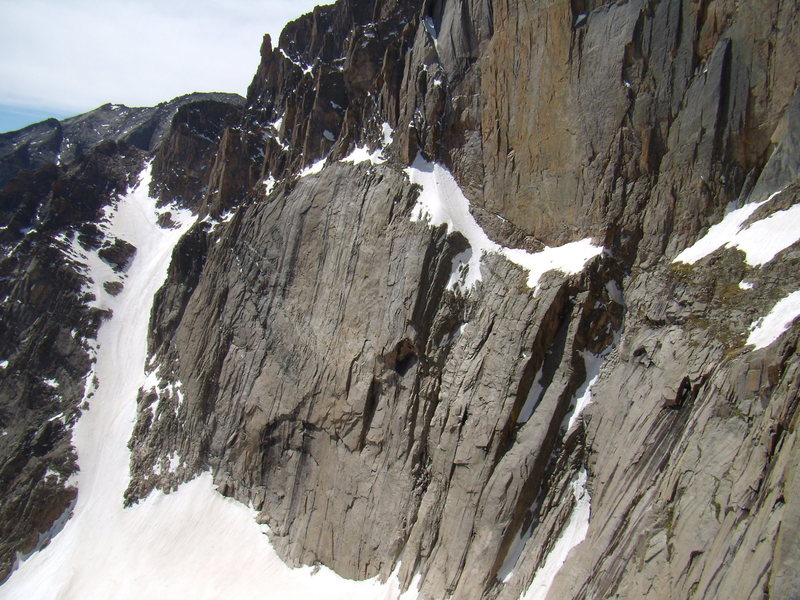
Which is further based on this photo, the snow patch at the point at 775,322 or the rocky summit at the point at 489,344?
the rocky summit at the point at 489,344

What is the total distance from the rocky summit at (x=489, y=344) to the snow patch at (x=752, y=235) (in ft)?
0.33

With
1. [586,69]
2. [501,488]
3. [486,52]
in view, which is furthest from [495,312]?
[486,52]

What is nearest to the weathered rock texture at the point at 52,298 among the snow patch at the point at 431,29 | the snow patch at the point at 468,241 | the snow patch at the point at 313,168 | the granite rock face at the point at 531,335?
the granite rock face at the point at 531,335

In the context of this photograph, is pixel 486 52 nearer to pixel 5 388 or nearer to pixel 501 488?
pixel 501 488

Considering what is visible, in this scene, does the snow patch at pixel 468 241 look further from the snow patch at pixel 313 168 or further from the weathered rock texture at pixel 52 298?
the weathered rock texture at pixel 52 298

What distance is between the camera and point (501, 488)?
23.2 m

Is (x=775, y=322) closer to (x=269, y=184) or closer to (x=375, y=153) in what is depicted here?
(x=375, y=153)

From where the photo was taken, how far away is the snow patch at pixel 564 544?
68.2 feet

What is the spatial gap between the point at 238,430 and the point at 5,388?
2820 cm

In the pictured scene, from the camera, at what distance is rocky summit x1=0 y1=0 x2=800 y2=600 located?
18141mm

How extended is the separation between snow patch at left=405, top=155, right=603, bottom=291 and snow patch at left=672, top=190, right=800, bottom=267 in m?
4.14

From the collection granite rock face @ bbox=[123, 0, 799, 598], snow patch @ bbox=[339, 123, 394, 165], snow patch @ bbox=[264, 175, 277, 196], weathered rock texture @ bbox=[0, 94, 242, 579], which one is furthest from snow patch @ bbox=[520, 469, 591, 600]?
weathered rock texture @ bbox=[0, 94, 242, 579]

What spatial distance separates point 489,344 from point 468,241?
6.52m

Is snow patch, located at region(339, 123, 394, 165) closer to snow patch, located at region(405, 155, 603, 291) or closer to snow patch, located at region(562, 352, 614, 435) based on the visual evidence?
snow patch, located at region(405, 155, 603, 291)
